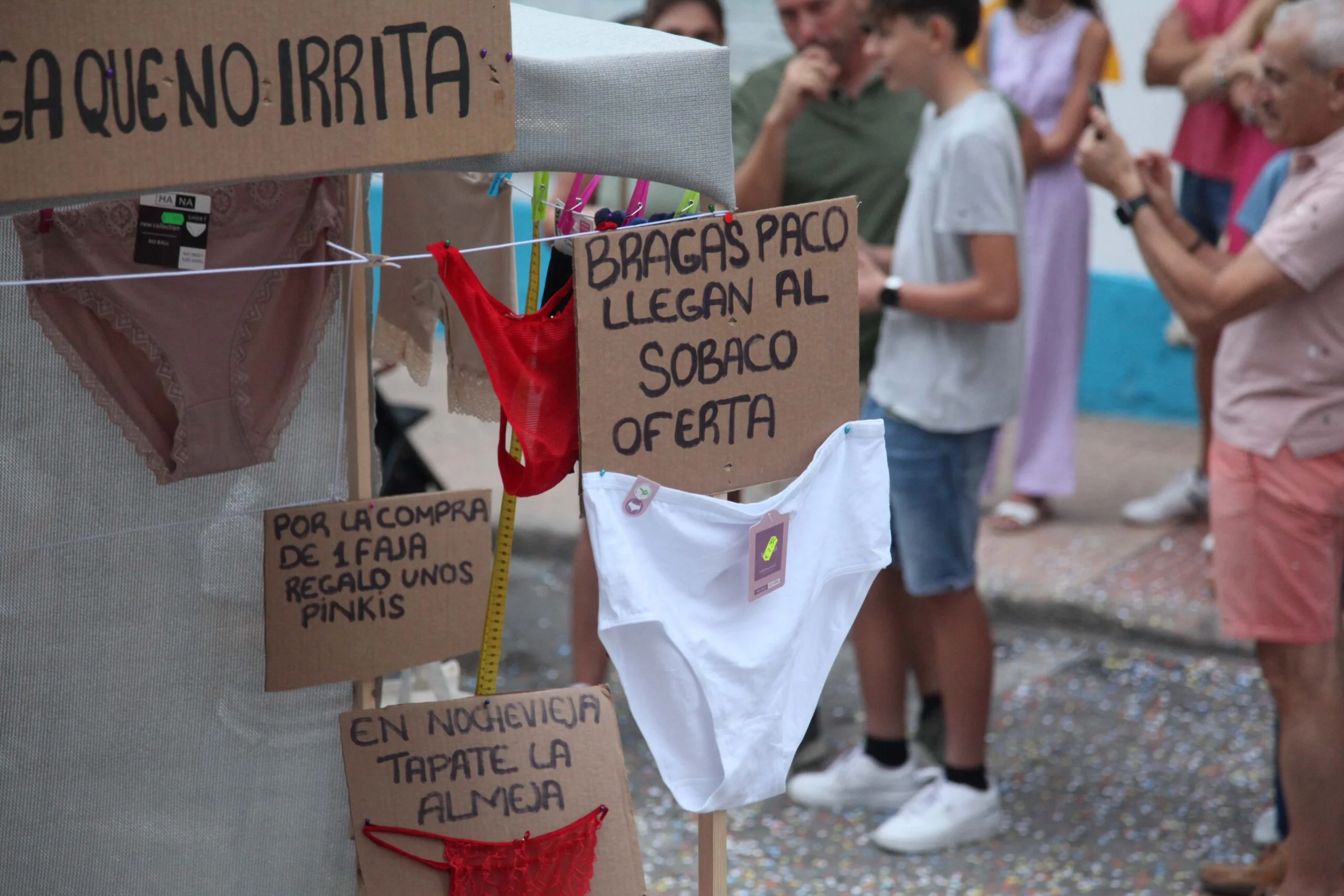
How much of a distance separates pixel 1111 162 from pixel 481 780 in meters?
1.82

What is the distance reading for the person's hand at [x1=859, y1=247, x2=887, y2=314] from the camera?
345 cm

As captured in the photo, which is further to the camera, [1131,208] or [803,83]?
[803,83]

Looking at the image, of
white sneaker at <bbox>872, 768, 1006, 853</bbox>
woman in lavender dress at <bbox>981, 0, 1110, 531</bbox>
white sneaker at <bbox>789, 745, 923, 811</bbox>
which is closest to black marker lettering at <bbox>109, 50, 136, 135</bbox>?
white sneaker at <bbox>872, 768, 1006, 853</bbox>

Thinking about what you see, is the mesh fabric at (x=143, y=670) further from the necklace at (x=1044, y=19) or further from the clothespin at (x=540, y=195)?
→ the necklace at (x=1044, y=19)

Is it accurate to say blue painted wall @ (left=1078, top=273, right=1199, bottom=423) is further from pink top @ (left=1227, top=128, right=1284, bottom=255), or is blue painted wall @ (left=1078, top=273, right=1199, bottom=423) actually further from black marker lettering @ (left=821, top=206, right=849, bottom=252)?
black marker lettering @ (left=821, top=206, right=849, bottom=252)

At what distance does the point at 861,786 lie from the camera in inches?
149

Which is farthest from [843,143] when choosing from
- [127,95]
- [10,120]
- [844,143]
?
[10,120]

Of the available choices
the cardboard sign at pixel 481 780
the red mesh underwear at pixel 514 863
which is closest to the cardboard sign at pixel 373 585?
the cardboard sign at pixel 481 780

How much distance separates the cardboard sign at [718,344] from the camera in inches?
76.2

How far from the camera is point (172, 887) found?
2670mm

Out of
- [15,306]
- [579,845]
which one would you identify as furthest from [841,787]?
[15,306]

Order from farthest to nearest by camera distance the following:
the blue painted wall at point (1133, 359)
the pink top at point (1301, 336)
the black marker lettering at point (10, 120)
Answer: the blue painted wall at point (1133, 359), the pink top at point (1301, 336), the black marker lettering at point (10, 120)

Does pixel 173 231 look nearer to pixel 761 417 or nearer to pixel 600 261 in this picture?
pixel 600 261

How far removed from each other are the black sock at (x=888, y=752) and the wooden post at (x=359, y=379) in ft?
5.07
